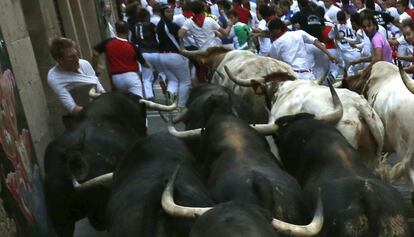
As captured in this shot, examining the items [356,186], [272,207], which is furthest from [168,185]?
[356,186]

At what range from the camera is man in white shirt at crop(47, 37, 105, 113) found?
8148 millimetres

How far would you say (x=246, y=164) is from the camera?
5477 millimetres

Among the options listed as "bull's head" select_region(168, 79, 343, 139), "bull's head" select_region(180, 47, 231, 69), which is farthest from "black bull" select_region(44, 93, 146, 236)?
"bull's head" select_region(180, 47, 231, 69)

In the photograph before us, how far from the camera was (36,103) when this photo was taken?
820 cm

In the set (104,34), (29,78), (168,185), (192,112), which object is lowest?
(104,34)

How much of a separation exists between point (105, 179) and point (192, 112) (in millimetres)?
1979

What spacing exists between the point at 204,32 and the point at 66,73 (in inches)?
205

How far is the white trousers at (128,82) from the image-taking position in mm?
10511

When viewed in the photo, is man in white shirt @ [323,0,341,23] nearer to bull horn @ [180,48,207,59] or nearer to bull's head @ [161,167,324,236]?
bull horn @ [180,48,207,59]

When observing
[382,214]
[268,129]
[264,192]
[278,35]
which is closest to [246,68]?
[278,35]

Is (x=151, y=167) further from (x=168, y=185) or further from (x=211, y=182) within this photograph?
(x=168, y=185)

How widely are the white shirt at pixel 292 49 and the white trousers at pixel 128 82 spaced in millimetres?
2205

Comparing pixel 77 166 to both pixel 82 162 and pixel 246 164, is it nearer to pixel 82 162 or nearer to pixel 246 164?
pixel 82 162

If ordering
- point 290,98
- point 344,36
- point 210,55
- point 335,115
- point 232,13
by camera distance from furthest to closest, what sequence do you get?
point 232,13
point 344,36
point 210,55
point 290,98
point 335,115
